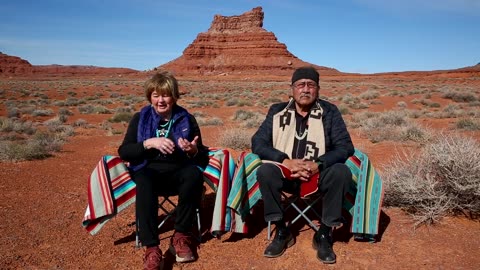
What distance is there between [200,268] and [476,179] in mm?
3007

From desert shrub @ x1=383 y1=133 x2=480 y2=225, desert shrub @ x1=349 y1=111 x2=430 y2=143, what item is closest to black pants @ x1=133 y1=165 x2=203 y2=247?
desert shrub @ x1=383 y1=133 x2=480 y2=225

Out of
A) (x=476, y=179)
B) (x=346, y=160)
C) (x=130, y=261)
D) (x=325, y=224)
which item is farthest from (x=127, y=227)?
(x=476, y=179)

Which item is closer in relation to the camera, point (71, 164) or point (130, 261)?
point (130, 261)

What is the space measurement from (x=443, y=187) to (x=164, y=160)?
3.14 metres

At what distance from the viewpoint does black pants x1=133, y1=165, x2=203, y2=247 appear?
312 centimetres

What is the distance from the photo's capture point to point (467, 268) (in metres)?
3.10

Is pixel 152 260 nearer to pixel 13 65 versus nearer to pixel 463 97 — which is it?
pixel 463 97

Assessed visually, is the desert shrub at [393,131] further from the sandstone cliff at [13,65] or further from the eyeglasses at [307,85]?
the sandstone cliff at [13,65]

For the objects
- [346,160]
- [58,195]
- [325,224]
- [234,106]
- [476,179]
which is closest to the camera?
[325,224]

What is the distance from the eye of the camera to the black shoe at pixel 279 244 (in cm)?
338

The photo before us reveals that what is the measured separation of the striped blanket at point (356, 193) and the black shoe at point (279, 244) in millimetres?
389

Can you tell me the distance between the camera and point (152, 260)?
3010mm

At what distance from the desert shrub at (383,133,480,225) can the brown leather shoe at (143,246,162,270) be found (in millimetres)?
2647

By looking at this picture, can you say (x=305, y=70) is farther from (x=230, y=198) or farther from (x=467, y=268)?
(x=467, y=268)
